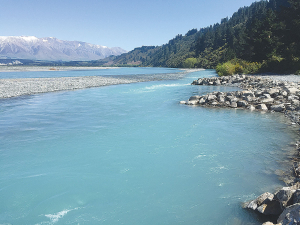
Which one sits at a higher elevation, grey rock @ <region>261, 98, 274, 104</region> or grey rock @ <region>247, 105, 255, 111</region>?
grey rock @ <region>261, 98, 274, 104</region>

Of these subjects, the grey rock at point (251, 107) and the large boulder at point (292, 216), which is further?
the grey rock at point (251, 107)

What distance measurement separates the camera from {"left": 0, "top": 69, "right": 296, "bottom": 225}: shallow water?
635 centimetres

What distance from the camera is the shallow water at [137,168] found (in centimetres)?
635

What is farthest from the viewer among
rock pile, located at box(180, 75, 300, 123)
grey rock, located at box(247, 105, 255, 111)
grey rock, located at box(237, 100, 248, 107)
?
grey rock, located at box(237, 100, 248, 107)

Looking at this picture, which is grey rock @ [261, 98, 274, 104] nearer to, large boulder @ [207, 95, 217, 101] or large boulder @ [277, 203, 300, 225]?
large boulder @ [207, 95, 217, 101]

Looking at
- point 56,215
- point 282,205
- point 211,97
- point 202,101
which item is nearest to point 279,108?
point 211,97

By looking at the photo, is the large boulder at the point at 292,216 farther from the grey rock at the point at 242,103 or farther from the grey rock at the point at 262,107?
the grey rock at the point at 242,103

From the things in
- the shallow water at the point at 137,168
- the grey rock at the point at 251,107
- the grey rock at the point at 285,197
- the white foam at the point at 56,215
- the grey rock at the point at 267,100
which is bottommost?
the white foam at the point at 56,215

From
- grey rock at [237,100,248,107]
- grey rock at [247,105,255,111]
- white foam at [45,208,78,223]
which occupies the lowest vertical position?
white foam at [45,208,78,223]

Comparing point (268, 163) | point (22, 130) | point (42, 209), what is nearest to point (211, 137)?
point (268, 163)

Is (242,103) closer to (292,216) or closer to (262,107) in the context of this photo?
(262,107)

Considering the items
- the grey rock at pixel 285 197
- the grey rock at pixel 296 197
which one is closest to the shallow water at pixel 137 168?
the grey rock at pixel 285 197

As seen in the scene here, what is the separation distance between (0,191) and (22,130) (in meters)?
7.29

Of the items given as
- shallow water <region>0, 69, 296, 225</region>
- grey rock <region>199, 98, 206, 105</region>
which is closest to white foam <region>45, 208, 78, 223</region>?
shallow water <region>0, 69, 296, 225</region>
